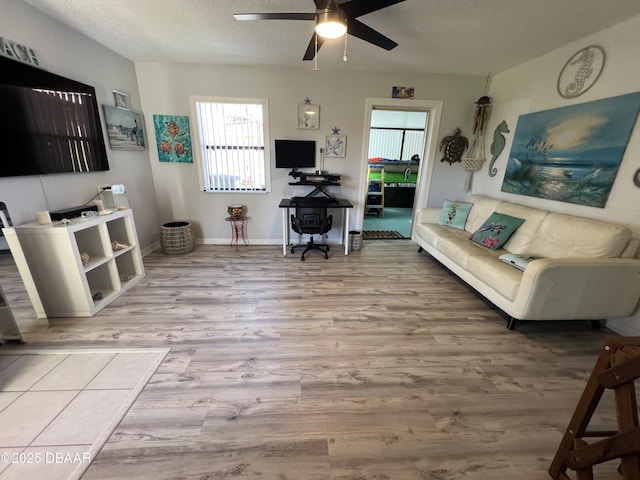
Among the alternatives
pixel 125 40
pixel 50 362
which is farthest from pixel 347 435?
pixel 125 40

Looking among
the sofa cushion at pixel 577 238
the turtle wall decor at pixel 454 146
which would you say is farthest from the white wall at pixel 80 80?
the sofa cushion at pixel 577 238

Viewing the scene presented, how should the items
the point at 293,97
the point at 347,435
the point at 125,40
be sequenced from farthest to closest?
the point at 293,97 → the point at 125,40 → the point at 347,435

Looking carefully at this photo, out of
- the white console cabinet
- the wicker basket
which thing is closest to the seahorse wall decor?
the wicker basket

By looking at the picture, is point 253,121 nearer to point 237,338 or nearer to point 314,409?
point 237,338

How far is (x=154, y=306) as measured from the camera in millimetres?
2355

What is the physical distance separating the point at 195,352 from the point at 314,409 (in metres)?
0.96

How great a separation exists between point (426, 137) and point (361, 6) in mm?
2572

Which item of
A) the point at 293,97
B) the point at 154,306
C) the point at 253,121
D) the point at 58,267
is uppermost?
the point at 293,97

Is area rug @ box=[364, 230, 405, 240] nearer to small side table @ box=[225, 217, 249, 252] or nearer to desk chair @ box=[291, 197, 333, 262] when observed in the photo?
desk chair @ box=[291, 197, 333, 262]

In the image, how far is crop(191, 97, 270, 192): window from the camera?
3.55 meters

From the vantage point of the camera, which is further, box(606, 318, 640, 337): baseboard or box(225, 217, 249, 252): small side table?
box(225, 217, 249, 252): small side table

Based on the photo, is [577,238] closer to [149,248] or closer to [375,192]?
[375,192]

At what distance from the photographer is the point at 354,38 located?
8.19 feet

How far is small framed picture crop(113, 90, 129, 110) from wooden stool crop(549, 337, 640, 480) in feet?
14.6
